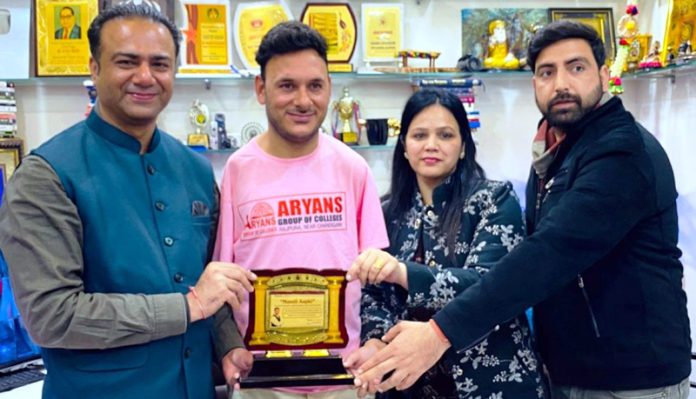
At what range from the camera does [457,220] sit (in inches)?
65.1

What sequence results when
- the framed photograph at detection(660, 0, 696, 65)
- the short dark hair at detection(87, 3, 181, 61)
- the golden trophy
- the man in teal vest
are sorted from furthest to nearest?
the golden trophy
the framed photograph at detection(660, 0, 696, 65)
the short dark hair at detection(87, 3, 181, 61)
the man in teal vest

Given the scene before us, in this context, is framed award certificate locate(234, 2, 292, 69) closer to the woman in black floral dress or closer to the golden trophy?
the golden trophy

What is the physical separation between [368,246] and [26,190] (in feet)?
2.59

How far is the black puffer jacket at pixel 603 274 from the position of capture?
145 centimetres

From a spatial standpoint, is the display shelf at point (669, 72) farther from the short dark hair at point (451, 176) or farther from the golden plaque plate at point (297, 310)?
Answer: the golden plaque plate at point (297, 310)

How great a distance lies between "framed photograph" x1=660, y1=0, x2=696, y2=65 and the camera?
2.68 meters

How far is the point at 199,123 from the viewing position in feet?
9.78

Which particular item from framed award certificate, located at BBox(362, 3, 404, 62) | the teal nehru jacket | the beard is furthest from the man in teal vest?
framed award certificate, located at BBox(362, 3, 404, 62)

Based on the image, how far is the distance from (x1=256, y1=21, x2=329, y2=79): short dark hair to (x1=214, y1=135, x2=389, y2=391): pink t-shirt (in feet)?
0.80

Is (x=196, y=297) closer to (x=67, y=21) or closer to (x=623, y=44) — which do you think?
(x=67, y=21)

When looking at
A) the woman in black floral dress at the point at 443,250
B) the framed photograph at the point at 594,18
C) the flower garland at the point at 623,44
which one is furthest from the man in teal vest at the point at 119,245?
the framed photograph at the point at 594,18

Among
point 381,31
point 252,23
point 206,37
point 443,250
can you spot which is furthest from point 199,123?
point 443,250

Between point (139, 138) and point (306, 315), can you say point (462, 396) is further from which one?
point (139, 138)

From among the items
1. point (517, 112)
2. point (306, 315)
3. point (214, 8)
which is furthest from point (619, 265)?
point (214, 8)
